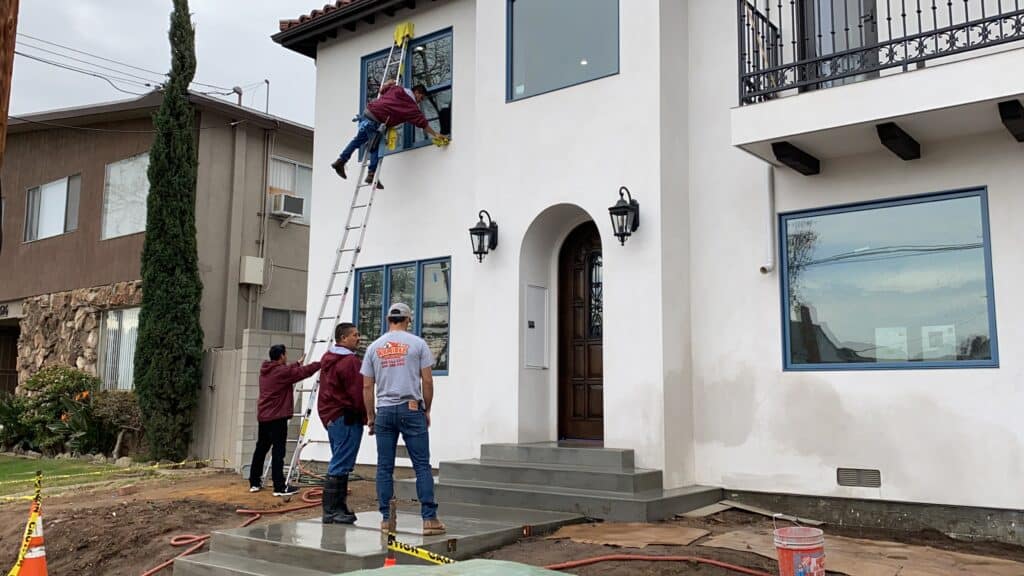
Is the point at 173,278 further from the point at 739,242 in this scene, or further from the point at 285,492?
the point at 739,242

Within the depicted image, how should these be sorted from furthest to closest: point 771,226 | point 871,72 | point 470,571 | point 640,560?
1. point 771,226
2. point 871,72
3. point 640,560
4. point 470,571

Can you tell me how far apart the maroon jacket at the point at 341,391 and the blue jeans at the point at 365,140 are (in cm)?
474

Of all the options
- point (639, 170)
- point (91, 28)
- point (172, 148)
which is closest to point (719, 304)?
point (639, 170)

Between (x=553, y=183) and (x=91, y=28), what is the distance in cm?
3865

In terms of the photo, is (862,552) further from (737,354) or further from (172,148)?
(172,148)

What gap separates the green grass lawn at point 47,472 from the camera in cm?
1288

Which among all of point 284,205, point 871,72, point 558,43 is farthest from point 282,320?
point 871,72

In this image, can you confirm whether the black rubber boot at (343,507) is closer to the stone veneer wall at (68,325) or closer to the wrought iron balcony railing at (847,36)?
the wrought iron balcony railing at (847,36)

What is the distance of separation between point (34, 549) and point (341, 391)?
2.67m

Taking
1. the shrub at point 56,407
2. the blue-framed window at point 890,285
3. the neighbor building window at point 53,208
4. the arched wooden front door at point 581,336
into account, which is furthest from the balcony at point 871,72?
the neighbor building window at point 53,208

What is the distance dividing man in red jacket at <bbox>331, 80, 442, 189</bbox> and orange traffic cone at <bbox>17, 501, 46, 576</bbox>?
6.25 m

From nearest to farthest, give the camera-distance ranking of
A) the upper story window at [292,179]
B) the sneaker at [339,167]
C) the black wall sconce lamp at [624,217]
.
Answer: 1. the black wall sconce lamp at [624,217]
2. the sneaker at [339,167]
3. the upper story window at [292,179]

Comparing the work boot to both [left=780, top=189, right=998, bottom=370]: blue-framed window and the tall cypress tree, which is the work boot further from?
the tall cypress tree

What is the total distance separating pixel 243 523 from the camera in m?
8.53
